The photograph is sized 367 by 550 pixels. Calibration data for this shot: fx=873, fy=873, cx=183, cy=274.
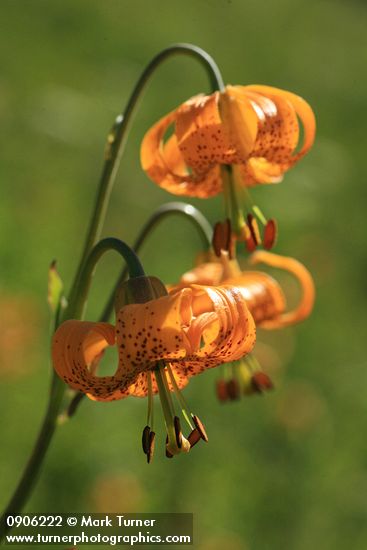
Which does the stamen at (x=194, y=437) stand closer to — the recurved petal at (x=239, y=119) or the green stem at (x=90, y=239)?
the green stem at (x=90, y=239)

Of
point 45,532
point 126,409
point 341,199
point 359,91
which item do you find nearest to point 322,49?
point 359,91

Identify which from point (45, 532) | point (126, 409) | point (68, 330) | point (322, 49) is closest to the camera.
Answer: point (68, 330)

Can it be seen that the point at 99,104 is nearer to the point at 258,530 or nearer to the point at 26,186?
the point at 26,186

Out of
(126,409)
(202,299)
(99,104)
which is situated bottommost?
(126,409)

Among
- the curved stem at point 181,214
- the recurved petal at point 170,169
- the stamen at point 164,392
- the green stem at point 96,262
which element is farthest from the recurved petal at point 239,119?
the stamen at point 164,392

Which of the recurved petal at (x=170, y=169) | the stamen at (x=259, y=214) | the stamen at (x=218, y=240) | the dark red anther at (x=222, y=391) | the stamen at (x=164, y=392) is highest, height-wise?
the recurved petal at (x=170, y=169)

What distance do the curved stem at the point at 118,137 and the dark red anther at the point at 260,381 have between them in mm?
569

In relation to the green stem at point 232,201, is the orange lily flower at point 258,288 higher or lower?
lower

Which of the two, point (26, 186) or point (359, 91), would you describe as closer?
point (26, 186)

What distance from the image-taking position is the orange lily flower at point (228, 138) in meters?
1.74

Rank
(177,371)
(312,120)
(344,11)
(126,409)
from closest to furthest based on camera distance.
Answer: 1. (177,371)
2. (312,120)
3. (126,409)
4. (344,11)

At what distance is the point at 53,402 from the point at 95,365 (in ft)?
0.51

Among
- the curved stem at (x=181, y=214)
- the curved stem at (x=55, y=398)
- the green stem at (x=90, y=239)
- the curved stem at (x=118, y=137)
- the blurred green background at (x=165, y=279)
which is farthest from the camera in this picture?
the blurred green background at (x=165, y=279)

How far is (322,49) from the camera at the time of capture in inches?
367
